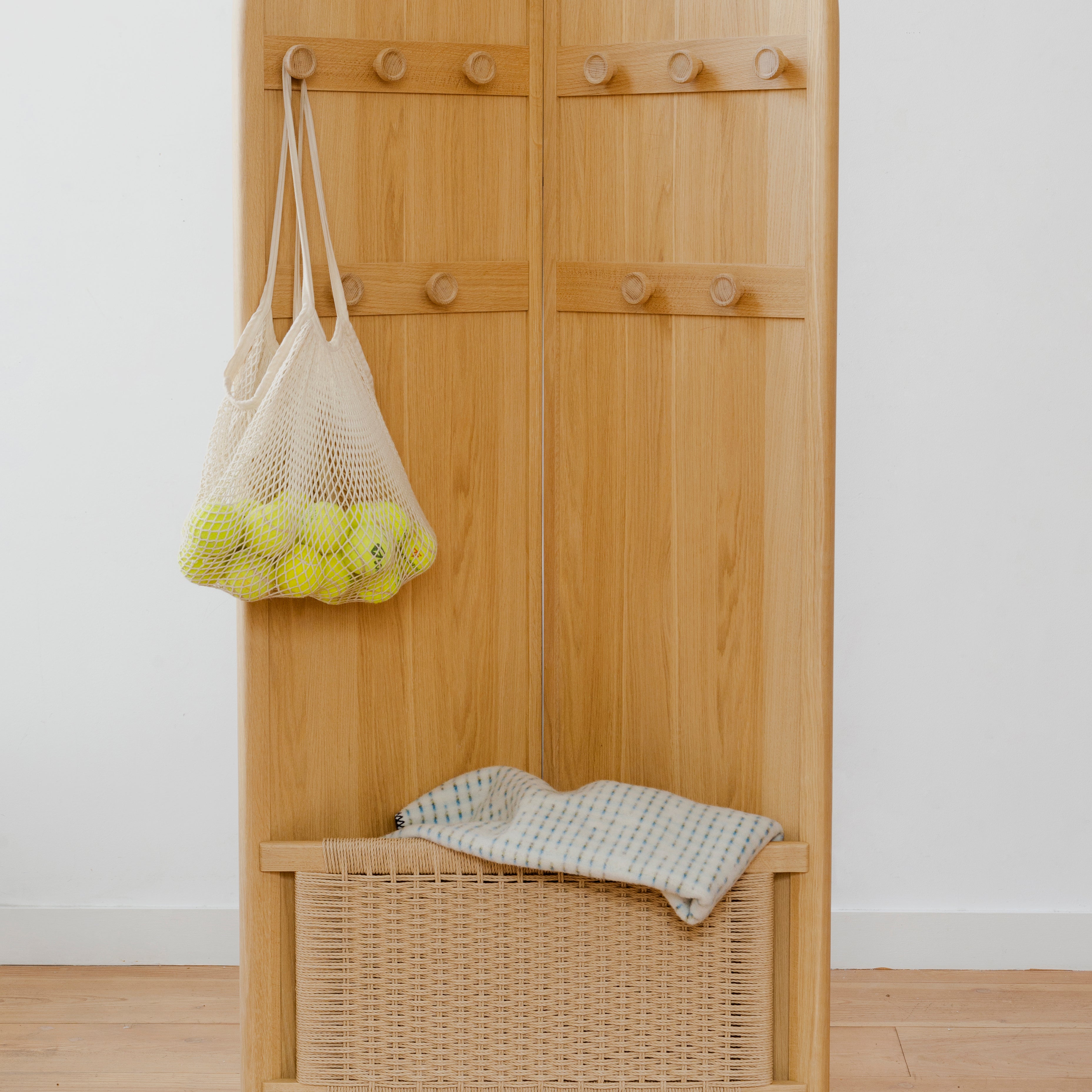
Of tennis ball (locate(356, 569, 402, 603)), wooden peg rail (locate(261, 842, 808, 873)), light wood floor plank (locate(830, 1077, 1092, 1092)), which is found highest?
tennis ball (locate(356, 569, 402, 603))

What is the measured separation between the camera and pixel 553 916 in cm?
125

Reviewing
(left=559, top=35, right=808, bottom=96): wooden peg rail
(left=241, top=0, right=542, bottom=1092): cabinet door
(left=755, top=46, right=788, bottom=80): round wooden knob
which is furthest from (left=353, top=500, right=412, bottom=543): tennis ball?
(left=755, top=46, right=788, bottom=80): round wooden knob

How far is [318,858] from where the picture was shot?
1.25 metres

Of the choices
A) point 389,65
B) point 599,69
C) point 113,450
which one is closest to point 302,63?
point 389,65

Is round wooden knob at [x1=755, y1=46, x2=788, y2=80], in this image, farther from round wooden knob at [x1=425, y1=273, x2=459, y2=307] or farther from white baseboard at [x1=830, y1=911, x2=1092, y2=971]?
white baseboard at [x1=830, y1=911, x2=1092, y2=971]

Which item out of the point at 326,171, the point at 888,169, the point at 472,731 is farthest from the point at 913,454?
the point at 326,171

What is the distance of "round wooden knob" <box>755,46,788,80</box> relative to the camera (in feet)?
4.04

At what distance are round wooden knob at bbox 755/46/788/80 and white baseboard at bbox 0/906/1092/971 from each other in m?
1.51

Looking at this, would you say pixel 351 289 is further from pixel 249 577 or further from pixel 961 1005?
pixel 961 1005

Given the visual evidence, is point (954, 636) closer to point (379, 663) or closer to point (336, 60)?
point (379, 663)

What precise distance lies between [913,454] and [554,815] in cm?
109

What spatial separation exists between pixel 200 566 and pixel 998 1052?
1.51 meters

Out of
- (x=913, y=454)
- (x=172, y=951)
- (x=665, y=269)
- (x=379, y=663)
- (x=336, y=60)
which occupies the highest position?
(x=336, y=60)

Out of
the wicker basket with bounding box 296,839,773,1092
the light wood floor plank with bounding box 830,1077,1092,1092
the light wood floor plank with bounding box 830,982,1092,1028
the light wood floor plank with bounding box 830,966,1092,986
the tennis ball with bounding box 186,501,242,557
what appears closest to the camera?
the tennis ball with bounding box 186,501,242,557
